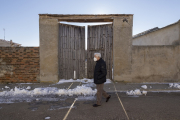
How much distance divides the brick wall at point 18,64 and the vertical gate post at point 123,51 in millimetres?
4569

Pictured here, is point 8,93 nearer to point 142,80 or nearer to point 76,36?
point 76,36

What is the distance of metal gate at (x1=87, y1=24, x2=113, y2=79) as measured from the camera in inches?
318

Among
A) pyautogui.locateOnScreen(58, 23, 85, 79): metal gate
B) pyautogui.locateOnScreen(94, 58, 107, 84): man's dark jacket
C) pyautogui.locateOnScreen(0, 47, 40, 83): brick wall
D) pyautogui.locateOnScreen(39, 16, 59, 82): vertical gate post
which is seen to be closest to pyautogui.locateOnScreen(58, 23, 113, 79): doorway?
pyautogui.locateOnScreen(58, 23, 85, 79): metal gate

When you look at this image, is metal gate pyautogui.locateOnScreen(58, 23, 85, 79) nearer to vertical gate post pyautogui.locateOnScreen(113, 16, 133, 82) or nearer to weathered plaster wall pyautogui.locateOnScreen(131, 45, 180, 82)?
vertical gate post pyautogui.locateOnScreen(113, 16, 133, 82)

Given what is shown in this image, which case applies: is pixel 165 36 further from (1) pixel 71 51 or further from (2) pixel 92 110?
(2) pixel 92 110

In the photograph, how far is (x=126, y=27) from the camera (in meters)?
7.50

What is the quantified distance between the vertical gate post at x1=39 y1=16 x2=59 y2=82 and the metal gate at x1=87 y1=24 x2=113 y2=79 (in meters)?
2.10

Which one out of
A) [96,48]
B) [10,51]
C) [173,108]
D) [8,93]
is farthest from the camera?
[96,48]

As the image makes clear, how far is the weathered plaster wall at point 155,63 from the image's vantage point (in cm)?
751

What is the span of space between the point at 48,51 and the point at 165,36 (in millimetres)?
8167

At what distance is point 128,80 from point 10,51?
276 inches

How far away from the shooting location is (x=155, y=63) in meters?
7.53

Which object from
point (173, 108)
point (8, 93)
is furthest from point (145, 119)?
point (8, 93)

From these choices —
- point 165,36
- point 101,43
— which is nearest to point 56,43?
point 101,43
